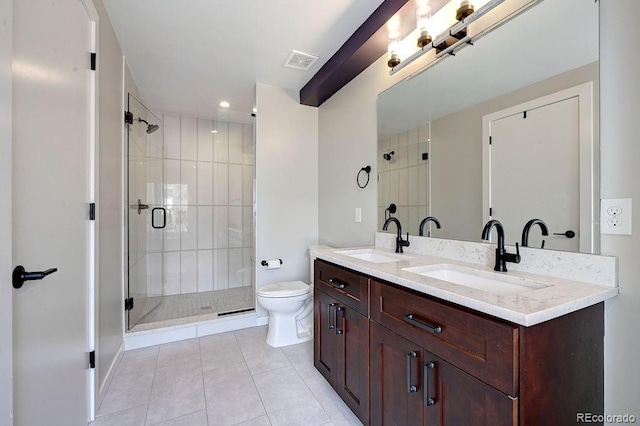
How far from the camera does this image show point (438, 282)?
1063mm

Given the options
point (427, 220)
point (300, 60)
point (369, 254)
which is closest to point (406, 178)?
point (427, 220)

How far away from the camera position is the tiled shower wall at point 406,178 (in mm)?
1818

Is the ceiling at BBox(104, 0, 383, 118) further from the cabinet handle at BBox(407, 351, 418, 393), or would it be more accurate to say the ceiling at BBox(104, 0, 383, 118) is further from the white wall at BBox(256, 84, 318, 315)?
the cabinet handle at BBox(407, 351, 418, 393)

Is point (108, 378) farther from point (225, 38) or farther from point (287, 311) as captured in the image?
point (225, 38)

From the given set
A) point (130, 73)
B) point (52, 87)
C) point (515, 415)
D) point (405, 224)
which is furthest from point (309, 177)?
point (515, 415)

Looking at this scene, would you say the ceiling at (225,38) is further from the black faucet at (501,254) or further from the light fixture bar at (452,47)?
the black faucet at (501,254)

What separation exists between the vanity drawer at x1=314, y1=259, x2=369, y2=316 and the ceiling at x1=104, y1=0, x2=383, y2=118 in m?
1.61

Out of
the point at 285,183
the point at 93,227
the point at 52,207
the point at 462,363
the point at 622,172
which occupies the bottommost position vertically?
the point at 462,363

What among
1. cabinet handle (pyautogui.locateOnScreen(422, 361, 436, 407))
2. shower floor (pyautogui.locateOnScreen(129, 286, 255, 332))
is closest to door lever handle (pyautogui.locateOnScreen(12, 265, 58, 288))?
cabinet handle (pyautogui.locateOnScreen(422, 361, 436, 407))

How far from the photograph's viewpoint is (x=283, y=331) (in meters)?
2.41

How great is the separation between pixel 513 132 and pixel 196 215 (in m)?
3.56

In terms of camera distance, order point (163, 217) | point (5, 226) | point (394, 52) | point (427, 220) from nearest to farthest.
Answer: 1. point (5, 226)
2. point (427, 220)
3. point (394, 52)
4. point (163, 217)

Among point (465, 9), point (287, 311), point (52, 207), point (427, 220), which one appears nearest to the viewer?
point (52, 207)

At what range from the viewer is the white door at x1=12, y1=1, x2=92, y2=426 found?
92 centimetres
